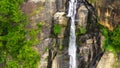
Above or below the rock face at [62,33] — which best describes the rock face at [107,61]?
below

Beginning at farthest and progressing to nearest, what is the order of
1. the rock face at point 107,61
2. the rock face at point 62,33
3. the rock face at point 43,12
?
the rock face at point 43,12 < the rock face at point 62,33 < the rock face at point 107,61

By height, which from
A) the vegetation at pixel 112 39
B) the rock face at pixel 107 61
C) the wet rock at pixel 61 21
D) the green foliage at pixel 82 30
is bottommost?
the rock face at pixel 107 61

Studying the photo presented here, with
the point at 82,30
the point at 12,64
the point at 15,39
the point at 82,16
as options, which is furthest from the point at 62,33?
the point at 12,64

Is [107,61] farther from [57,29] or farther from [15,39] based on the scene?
[15,39]

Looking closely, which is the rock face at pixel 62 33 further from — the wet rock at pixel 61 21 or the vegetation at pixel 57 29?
the vegetation at pixel 57 29

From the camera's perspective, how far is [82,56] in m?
23.5

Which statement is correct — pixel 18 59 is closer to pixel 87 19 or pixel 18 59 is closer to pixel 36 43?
pixel 36 43

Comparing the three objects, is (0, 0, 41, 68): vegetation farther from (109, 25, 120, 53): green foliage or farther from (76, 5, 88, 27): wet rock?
(109, 25, 120, 53): green foliage

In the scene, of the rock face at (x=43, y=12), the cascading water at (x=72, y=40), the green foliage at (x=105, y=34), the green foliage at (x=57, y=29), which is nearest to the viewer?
the cascading water at (x=72, y=40)

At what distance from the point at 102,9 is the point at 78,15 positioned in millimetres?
1843

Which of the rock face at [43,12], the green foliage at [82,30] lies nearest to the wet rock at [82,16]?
the green foliage at [82,30]

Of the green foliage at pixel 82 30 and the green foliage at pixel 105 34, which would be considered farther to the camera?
the green foliage at pixel 105 34

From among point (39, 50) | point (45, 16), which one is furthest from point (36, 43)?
point (45, 16)

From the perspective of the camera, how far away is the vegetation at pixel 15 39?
23.5 metres
